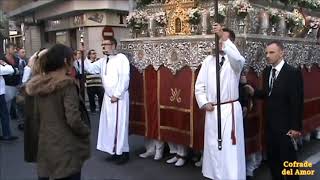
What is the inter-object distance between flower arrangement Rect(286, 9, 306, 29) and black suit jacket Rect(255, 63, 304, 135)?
96.0 inches

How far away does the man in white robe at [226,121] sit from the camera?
4.73 m

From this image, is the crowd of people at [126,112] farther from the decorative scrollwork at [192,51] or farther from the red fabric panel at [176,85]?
the red fabric panel at [176,85]

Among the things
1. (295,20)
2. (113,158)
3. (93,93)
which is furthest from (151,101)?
(93,93)

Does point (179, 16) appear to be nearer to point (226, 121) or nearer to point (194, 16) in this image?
point (194, 16)

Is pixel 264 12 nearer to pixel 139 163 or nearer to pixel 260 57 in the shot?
pixel 260 57

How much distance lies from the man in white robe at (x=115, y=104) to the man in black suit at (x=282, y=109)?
2.36 meters

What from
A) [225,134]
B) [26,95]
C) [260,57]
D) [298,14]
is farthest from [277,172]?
[298,14]

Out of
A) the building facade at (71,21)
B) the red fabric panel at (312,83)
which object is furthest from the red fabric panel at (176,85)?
the building facade at (71,21)

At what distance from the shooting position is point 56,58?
3.63 meters

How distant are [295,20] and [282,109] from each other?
9.16ft

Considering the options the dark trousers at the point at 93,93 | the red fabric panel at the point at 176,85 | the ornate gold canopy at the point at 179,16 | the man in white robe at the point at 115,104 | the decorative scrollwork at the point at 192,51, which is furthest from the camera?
the dark trousers at the point at 93,93

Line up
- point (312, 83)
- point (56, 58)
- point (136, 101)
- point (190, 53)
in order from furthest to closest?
point (312, 83), point (136, 101), point (190, 53), point (56, 58)

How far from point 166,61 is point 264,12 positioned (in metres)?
1.55

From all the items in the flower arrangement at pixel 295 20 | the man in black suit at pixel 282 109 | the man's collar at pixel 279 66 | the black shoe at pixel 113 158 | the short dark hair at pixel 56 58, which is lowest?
the black shoe at pixel 113 158
